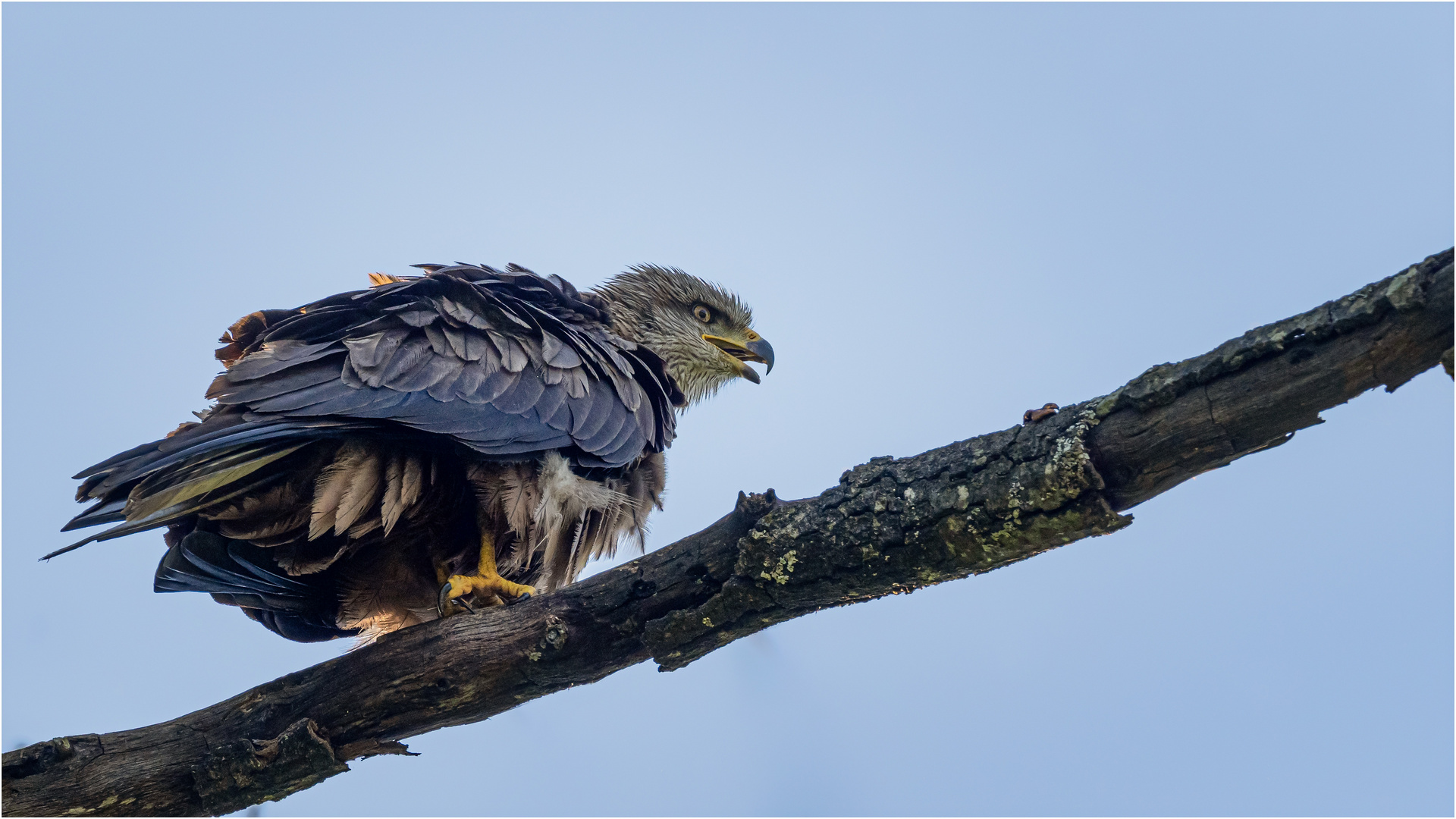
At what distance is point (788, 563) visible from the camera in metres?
2.92

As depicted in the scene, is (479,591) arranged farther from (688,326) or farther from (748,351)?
(748,351)

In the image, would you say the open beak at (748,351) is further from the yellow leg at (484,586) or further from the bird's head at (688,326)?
the yellow leg at (484,586)

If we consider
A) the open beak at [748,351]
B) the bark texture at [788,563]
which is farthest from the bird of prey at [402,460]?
the open beak at [748,351]

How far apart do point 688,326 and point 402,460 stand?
2.42 metres

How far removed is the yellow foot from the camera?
3.69 m

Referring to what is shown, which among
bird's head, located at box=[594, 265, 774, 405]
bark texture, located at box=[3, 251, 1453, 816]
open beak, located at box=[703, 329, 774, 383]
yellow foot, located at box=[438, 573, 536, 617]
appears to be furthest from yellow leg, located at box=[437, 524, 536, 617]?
open beak, located at box=[703, 329, 774, 383]

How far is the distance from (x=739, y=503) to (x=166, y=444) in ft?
5.81

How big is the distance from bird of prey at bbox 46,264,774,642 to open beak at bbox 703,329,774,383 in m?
1.24

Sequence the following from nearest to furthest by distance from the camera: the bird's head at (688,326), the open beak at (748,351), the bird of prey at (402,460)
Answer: the bird of prey at (402,460) → the bird's head at (688,326) → the open beak at (748,351)

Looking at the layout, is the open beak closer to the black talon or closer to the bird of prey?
the bird of prey

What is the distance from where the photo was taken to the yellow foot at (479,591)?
12.1ft

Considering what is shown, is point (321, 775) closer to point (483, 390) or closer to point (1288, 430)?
point (483, 390)

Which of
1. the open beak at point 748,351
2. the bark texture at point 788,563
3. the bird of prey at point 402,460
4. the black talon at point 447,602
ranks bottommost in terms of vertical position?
the bark texture at point 788,563

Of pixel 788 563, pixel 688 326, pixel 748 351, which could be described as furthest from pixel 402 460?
pixel 748 351
